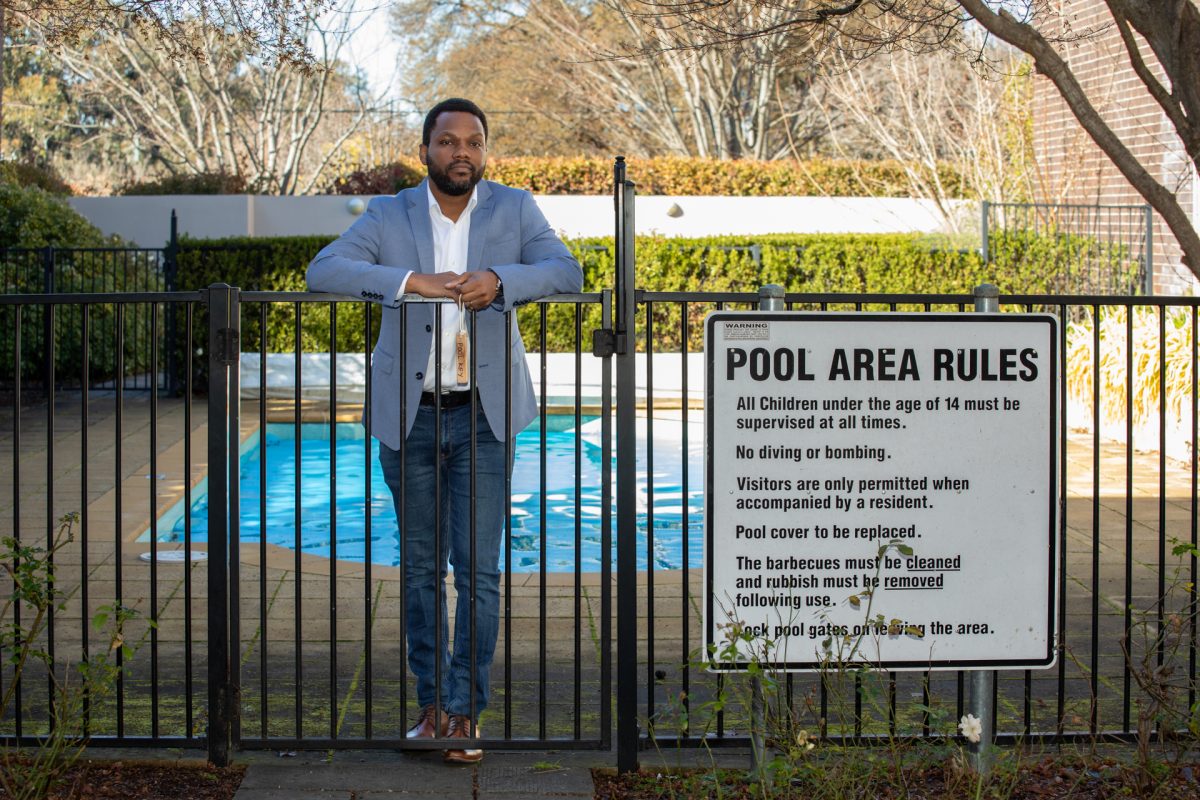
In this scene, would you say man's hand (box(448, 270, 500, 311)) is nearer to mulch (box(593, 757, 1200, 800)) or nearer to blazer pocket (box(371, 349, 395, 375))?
blazer pocket (box(371, 349, 395, 375))

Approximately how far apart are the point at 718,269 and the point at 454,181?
12709 millimetres

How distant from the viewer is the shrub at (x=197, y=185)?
84.7ft

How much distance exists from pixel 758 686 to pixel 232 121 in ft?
88.4

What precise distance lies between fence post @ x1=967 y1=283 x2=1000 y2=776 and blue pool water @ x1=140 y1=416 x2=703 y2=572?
388 centimetres

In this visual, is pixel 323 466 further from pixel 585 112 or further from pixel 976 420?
pixel 585 112

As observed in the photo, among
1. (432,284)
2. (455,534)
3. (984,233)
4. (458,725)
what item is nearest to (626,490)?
(455,534)

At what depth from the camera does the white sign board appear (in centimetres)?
386

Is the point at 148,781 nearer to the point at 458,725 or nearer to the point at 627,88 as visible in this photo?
the point at 458,725

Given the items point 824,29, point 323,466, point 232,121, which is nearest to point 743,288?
point 323,466

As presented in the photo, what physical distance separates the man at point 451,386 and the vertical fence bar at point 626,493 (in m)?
0.33

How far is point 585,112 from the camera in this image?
32938mm

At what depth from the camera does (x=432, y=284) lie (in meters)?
4.19

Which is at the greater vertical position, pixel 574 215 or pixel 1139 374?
pixel 574 215

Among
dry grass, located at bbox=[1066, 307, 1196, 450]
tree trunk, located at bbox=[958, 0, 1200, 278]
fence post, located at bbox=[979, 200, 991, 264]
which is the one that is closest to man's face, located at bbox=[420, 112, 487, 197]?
tree trunk, located at bbox=[958, 0, 1200, 278]
